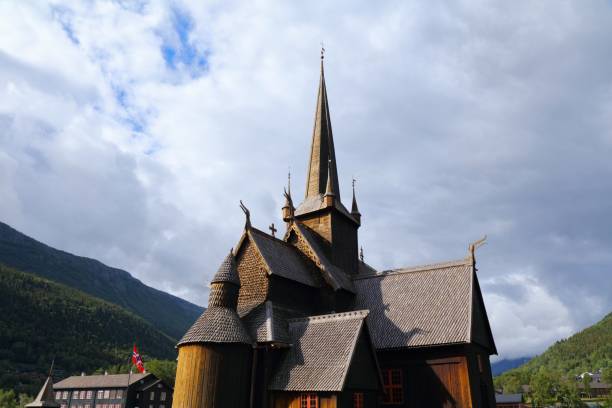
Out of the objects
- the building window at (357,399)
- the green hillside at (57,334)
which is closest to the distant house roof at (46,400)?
the building window at (357,399)

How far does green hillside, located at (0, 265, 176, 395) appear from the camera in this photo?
412 feet

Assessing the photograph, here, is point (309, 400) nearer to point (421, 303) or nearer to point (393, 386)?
point (393, 386)

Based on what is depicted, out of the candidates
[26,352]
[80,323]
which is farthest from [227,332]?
[80,323]

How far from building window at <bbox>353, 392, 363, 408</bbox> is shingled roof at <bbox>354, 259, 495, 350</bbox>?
13.5 ft

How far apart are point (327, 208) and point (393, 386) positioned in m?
13.2

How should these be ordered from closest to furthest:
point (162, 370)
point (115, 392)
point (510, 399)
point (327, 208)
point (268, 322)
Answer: point (268, 322)
point (327, 208)
point (115, 392)
point (510, 399)
point (162, 370)

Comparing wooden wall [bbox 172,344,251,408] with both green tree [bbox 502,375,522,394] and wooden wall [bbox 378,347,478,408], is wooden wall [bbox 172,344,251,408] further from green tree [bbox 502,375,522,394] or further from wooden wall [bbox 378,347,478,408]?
green tree [bbox 502,375,522,394]

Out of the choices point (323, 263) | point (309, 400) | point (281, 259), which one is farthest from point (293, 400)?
point (323, 263)

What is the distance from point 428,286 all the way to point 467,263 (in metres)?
2.67

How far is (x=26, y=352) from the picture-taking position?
130m

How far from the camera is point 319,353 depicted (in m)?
21.7

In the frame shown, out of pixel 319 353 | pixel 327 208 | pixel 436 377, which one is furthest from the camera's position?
pixel 327 208

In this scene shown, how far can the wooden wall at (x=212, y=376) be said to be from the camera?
2066 centimetres

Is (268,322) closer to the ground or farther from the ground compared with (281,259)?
closer to the ground
